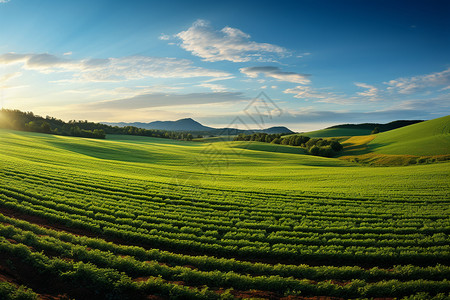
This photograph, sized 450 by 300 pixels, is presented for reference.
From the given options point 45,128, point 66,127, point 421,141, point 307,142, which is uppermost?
point 66,127

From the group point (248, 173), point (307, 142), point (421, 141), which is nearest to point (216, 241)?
point (248, 173)

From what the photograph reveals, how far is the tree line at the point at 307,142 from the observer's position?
79250 millimetres

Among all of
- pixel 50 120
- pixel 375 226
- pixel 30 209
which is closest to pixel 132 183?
pixel 30 209

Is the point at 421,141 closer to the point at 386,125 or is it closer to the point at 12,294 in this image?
the point at 12,294

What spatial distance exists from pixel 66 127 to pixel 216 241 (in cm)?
12995

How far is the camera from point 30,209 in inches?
655

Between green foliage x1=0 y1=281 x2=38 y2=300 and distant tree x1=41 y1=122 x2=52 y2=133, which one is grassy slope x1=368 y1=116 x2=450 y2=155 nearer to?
green foliage x1=0 y1=281 x2=38 y2=300

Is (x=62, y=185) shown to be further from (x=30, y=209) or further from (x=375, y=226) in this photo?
(x=375, y=226)

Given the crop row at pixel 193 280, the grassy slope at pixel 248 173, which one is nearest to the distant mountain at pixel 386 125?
the grassy slope at pixel 248 173

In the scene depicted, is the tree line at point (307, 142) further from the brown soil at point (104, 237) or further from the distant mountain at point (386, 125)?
the distant mountain at point (386, 125)

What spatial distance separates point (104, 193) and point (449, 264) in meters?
24.4

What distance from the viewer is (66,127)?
11756 cm

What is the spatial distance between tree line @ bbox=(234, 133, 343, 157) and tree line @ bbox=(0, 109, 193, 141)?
34032 millimetres

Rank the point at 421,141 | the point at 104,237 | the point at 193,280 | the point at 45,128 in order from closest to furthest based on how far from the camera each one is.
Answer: the point at 193,280, the point at 104,237, the point at 421,141, the point at 45,128
